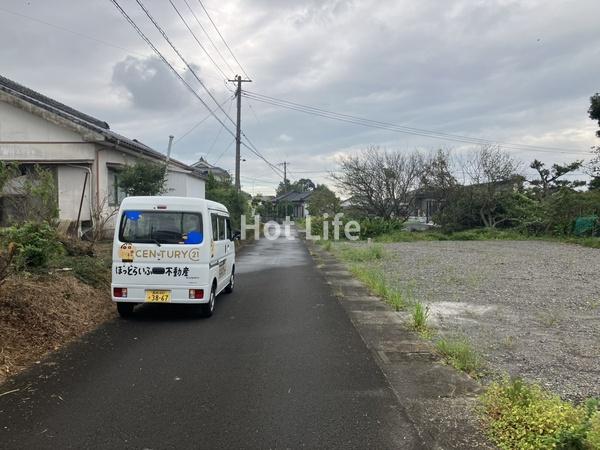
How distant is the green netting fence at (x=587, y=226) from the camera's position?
971 inches

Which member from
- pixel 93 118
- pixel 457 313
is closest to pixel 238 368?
pixel 457 313

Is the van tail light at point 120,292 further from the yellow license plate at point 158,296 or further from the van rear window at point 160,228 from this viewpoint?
the van rear window at point 160,228

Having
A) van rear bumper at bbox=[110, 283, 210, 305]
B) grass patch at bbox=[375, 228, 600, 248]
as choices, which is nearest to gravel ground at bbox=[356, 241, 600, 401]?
van rear bumper at bbox=[110, 283, 210, 305]

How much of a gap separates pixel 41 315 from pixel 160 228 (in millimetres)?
2041

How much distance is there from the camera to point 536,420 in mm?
3373

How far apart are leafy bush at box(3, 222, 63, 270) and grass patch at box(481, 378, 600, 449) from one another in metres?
6.56

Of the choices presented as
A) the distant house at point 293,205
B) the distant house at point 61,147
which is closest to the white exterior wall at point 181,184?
the distant house at point 61,147

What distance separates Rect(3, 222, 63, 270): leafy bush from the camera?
7.07 meters

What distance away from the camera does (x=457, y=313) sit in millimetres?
7656

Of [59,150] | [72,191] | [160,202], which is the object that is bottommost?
[160,202]

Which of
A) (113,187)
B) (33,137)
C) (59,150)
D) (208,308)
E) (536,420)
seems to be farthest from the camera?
(113,187)

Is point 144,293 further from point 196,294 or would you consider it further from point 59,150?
point 59,150

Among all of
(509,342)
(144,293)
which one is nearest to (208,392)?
(144,293)

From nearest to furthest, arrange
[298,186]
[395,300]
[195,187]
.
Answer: [395,300], [195,187], [298,186]
